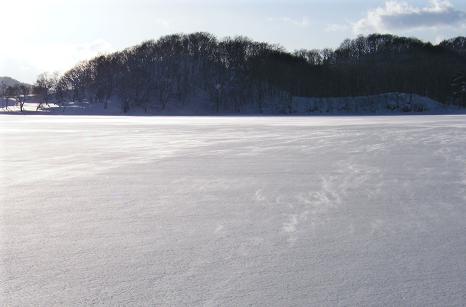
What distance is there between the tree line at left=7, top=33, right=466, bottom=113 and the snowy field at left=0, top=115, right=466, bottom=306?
87.9 m

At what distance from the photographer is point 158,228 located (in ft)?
16.8

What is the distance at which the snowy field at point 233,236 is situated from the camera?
11.0ft

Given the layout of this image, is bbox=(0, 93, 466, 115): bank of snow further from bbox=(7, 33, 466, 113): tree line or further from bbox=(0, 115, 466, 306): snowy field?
bbox=(0, 115, 466, 306): snowy field

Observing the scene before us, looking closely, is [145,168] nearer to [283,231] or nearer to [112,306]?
[283,231]

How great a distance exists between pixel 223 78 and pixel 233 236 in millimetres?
110271

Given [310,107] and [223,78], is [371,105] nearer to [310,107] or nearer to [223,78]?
[310,107]

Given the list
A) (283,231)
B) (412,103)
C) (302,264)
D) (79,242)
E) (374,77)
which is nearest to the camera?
(302,264)

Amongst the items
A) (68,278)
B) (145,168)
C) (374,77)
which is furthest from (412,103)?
(68,278)

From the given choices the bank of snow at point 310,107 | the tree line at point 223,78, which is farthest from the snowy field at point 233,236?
the tree line at point 223,78

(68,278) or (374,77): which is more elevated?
(374,77)

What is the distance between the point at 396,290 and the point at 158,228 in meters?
2.62

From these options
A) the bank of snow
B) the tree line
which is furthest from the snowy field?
the tree line

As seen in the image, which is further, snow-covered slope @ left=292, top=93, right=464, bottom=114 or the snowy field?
snow-covered slope @ left=292, top=93, right=464, bottom=114

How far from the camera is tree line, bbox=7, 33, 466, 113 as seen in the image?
10538 centimetres
